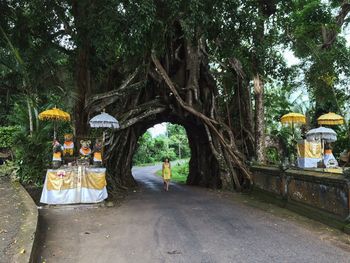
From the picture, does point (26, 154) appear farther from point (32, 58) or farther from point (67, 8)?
point (67, 8)

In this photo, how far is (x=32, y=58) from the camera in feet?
39.1

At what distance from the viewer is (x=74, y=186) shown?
10.2 meters

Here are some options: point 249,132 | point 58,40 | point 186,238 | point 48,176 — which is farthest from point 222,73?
point 186,238

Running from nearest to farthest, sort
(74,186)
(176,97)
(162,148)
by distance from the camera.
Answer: (74,186), (176,97), (162,148)

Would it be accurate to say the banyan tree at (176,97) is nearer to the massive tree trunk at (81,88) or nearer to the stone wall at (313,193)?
the massive tree trunk at (81,88)

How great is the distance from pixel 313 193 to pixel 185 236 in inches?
134

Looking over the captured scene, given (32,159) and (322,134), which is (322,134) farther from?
(32,159)

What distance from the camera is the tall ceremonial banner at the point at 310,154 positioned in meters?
11.9

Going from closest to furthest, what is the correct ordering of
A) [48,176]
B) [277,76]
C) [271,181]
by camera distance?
[48,176], [271,181], [277,76]

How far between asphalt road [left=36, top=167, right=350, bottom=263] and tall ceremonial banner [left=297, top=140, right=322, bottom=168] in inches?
113

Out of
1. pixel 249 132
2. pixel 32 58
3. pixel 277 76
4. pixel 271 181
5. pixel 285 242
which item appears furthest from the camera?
pixel 249 132

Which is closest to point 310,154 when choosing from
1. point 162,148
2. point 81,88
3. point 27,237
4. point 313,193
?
point 313,193

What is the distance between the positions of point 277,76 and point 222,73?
3.66m

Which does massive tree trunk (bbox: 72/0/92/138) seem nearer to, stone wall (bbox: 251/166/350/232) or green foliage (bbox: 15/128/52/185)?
green foliage (bbox: 15/128/52/185)
